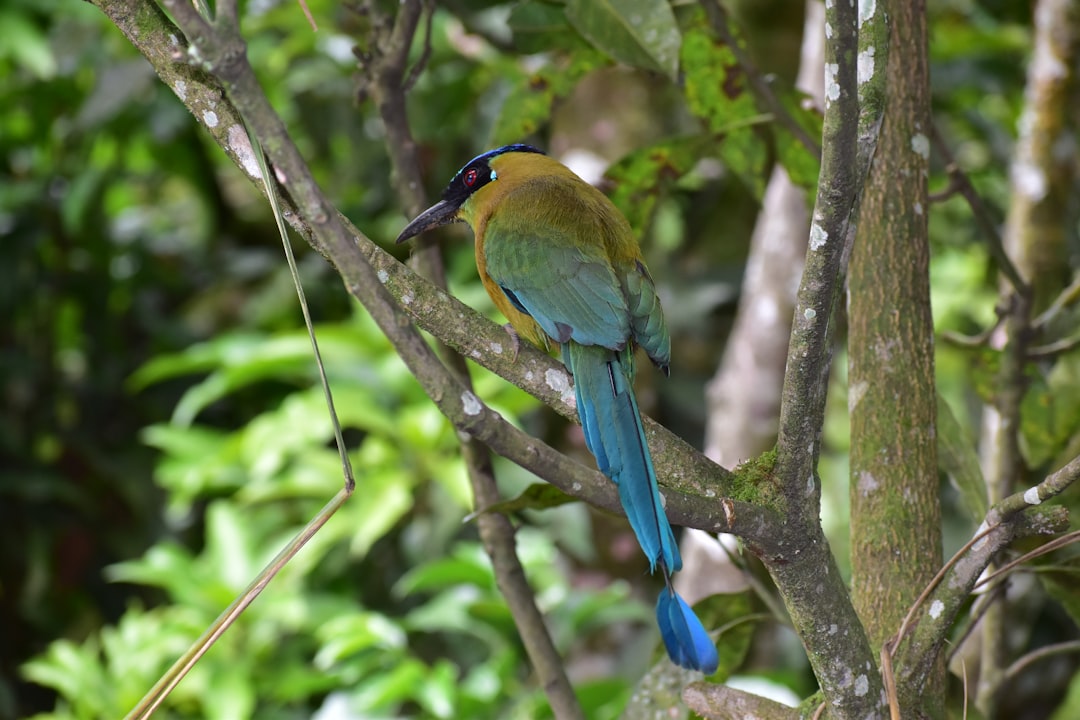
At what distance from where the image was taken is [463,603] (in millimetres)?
2857

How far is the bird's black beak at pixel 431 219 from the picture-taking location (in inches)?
61.2

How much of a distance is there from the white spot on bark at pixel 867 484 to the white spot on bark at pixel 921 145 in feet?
1.22

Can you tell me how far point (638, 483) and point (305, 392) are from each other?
305 centimetres

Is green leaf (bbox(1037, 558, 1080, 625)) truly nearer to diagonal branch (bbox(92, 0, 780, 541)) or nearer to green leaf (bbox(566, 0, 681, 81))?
diagonal branch (bbox(92, 0, 780, 541))

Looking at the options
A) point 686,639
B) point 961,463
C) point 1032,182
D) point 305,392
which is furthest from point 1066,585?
point 305,392

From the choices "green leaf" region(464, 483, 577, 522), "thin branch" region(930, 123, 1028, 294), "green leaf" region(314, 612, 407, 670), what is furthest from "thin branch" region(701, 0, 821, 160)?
"green leaf" region(314, 612, 407, 670)

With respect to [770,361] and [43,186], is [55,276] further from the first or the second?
[770,361]

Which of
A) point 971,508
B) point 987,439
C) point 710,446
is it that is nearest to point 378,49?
point 971,508

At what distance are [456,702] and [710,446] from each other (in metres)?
0.99

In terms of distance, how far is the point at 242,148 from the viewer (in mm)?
983

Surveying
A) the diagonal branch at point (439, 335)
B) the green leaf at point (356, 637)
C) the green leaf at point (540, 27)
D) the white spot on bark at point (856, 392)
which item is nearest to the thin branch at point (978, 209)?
the white spot on bark at point (856, 392)

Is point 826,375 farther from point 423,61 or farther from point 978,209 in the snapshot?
point 423,61

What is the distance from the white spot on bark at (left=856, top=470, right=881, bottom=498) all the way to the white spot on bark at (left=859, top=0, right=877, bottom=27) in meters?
0.46

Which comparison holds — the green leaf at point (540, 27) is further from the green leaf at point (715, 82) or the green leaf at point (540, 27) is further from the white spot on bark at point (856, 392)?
the white spot on bark at point (856, 392)
